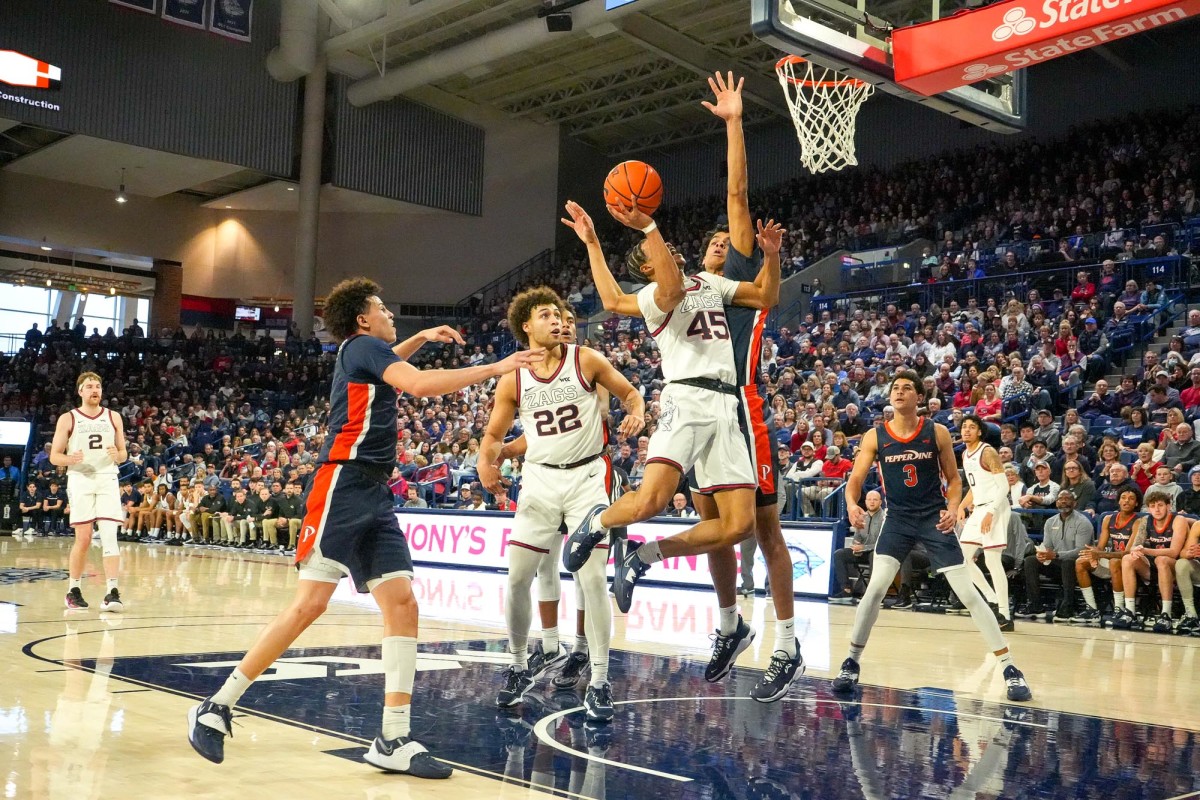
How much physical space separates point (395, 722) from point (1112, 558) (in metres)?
9.10

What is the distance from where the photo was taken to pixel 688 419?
17.6 ft

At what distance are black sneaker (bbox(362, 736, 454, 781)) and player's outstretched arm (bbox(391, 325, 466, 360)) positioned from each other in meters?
1.51

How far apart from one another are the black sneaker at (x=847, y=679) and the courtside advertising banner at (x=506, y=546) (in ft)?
17.9

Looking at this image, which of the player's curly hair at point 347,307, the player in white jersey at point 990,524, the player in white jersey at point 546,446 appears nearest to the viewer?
the player's curly hair at point 347,307

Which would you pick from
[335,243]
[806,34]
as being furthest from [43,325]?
[806,34]

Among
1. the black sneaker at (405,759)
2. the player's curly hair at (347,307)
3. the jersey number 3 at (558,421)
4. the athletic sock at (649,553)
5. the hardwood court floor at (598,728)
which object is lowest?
the hardwood court floor at (598,728)

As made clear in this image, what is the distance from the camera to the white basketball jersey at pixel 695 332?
5426 millimetres

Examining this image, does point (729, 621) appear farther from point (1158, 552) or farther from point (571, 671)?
point (1158, 552)

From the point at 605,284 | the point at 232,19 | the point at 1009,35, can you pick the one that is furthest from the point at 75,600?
the point at 232,19

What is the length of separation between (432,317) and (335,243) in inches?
161

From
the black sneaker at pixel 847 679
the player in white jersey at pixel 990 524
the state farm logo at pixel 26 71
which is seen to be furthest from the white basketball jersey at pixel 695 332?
the state farm logo at pixel 26 71

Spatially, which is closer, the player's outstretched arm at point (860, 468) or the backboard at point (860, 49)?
the player's outstretched arm at point (860, 468)

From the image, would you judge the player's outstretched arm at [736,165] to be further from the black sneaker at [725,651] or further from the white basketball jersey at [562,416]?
the black sneaker at [725,651]

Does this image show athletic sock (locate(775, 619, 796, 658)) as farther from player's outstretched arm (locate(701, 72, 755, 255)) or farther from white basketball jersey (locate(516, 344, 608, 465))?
player's outstretched arm (locate(701, 72, 755, 255))
